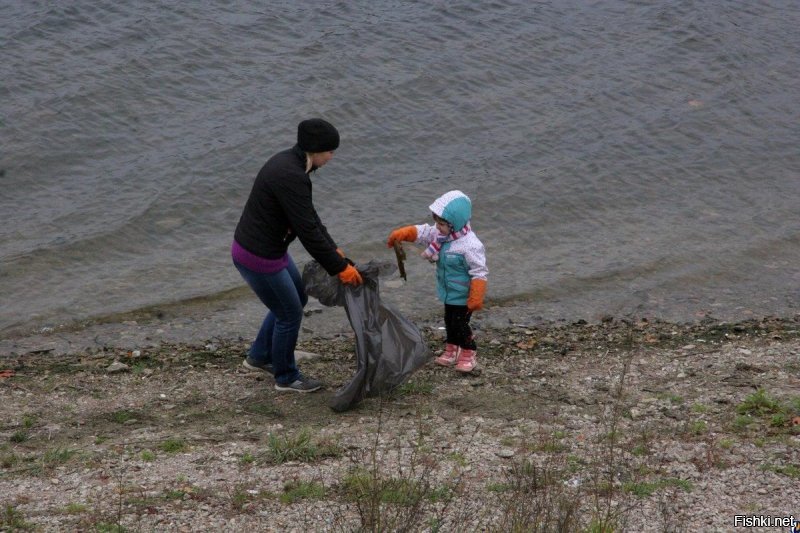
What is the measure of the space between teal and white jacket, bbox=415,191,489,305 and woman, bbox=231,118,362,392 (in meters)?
0.87

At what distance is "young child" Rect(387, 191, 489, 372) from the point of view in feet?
25.0

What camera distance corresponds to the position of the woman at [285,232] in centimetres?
683

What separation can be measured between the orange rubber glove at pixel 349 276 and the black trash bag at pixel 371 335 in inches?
8.3

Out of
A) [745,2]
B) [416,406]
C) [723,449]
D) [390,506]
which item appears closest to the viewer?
[390,506]

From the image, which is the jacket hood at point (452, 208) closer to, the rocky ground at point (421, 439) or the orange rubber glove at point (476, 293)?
the orange rubber glove at point (476, 293)

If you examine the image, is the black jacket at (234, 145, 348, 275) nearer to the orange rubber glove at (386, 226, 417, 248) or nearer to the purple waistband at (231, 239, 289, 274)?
the purple waistband at (231, 239, 289, 274)

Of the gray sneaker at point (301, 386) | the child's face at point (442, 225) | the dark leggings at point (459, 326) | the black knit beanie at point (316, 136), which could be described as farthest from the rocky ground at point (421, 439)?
the black knit beanie at point (316, 136)

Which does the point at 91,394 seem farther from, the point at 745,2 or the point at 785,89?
the point at 745,2

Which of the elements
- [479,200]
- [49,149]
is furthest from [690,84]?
[49,149]

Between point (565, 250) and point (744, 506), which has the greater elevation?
point (744, 506)

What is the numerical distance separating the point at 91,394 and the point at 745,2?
16.1 meters

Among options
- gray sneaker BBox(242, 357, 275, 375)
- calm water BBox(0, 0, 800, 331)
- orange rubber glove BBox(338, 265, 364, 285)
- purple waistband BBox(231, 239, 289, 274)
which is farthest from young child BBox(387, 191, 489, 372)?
calm water BBox(0, 0, 800, 331)

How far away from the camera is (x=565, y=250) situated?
1190 cm

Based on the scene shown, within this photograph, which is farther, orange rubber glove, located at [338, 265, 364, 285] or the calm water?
the calm water
